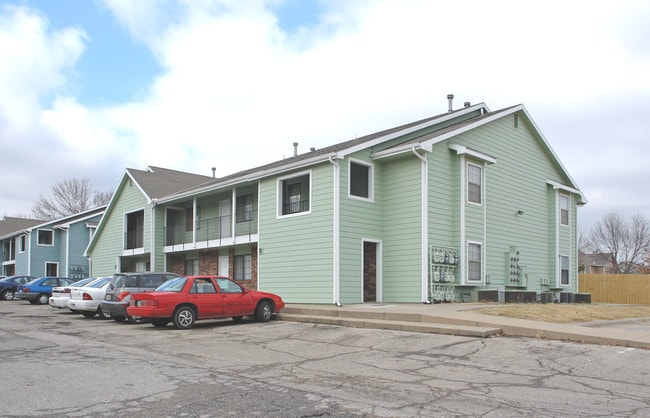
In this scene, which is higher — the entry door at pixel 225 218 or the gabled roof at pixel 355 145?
the gabled roof at pixel 355 145

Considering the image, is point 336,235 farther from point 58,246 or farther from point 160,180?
point 58,246

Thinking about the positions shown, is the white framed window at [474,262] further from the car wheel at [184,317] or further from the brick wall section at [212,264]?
the car wheel at [184,317]

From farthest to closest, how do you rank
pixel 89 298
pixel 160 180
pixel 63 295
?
pixel 160 180, pixel 63 295, pixel 89 298

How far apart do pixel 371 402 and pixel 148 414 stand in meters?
2.47

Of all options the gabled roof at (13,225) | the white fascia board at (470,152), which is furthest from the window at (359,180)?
the gabled roof at (13,225)

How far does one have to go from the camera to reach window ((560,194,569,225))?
26219 millimetres

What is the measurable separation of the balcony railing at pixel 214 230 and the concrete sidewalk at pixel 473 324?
25.8ft

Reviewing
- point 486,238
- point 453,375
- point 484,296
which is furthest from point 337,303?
point 453,375

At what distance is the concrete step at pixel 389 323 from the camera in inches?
482

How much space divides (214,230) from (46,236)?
24334mm

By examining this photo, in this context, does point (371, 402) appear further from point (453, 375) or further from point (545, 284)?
point (545, 284)

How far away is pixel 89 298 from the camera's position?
63.7 feet

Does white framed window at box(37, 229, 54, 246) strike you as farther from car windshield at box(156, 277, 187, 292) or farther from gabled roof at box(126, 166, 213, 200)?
car windshield at box(156, 277, 187, 292)

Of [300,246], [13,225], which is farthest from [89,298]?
[13,225]
